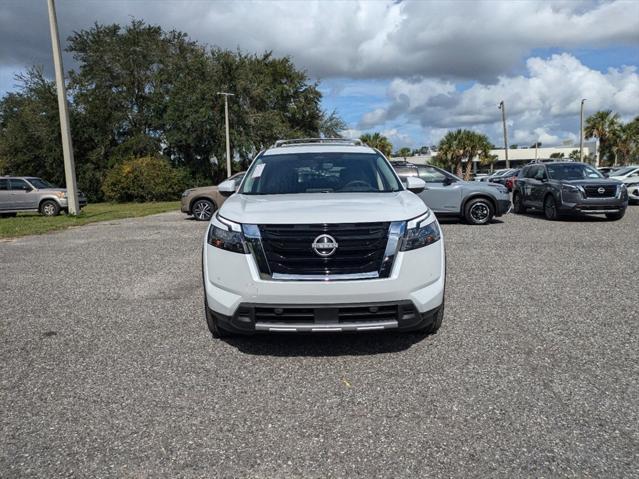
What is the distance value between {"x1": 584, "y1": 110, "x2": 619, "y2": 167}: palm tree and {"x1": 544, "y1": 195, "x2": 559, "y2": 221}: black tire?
4258cm

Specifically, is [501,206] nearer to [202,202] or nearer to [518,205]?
[518,205]

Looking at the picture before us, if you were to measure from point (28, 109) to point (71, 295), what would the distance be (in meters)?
34.3

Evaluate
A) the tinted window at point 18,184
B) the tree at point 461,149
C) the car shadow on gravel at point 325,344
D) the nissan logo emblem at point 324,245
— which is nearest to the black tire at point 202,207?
the tinted window at point 18,184

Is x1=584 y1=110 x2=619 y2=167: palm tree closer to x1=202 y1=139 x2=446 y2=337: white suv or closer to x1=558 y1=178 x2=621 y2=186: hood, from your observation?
x1=558 y1=178 x2=621 y2=186: hood

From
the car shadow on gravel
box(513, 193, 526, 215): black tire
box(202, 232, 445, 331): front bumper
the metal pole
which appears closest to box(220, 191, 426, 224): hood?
box(202, 232, 445, 331): front bumper

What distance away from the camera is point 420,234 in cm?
380

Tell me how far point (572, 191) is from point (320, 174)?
10.6m

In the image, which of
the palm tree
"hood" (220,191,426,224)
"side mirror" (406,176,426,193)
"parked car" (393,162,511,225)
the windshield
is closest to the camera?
"hood" (220,191,426,224)

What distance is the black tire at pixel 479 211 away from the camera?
1314 cm

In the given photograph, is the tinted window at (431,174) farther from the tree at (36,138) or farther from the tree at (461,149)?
the tree at (461,149)

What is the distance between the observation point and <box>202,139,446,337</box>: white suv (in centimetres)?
357

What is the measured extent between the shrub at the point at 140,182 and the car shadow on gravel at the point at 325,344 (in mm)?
30478

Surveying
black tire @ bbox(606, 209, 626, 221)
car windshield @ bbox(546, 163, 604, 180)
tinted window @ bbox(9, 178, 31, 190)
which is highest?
tinted window @ bbox(9, 178, 31, 190)

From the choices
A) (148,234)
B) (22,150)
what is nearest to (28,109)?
(22,150)
